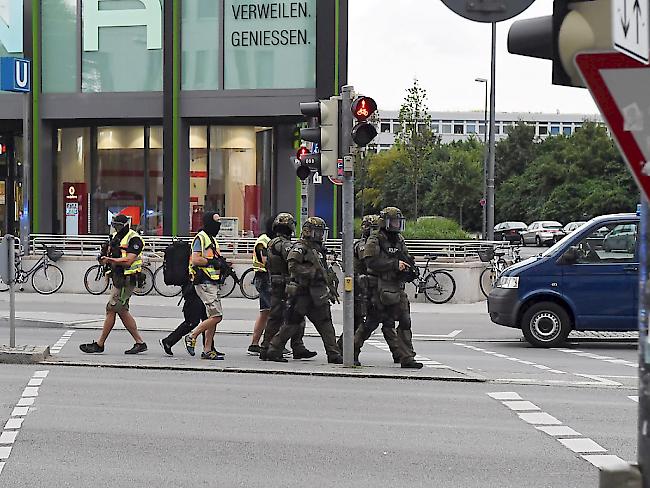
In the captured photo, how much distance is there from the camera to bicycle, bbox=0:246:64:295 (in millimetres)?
24141

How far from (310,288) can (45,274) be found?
13.3 m

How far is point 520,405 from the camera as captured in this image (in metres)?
9.53

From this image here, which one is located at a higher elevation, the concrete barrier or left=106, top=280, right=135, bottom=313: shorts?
left=106, top=280, right=135, bottom=313: shorts

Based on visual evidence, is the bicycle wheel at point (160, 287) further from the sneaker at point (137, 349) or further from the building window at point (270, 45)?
the sneaker at point (137, 349)

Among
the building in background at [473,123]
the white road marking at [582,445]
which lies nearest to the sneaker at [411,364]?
the white road marking at [582,445]

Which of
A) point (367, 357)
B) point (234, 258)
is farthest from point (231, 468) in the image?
point (234, 258)

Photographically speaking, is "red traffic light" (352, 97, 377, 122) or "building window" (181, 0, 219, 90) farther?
"building window" (181, 0, 219, 90)

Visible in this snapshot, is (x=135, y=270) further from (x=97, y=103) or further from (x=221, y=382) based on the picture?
(x=97, y=103)

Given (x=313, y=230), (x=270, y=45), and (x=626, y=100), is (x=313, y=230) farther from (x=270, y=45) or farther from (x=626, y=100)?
(x=270, y=45)

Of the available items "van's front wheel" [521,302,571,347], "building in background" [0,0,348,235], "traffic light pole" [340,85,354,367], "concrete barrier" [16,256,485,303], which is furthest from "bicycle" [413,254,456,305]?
"traffic light pole" [340,85,354,367]

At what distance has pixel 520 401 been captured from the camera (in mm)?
9766

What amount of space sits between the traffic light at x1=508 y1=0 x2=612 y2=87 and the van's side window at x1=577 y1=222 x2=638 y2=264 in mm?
11258

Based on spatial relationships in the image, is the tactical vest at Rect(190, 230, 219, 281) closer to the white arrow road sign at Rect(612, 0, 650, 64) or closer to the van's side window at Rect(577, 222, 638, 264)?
the van's side window at Rect(577, 222, 638, 264)

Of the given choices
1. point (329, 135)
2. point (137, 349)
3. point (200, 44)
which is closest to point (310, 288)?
point (329, 135)
